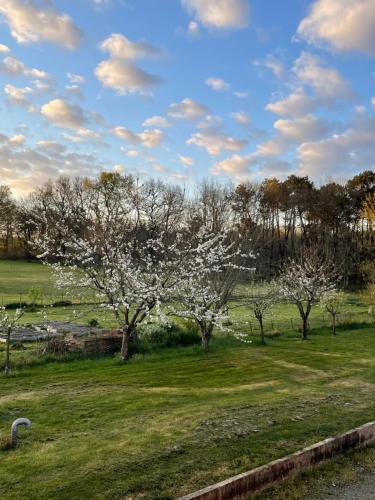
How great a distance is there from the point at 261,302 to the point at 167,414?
1406 cm

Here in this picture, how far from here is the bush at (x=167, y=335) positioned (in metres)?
21.1

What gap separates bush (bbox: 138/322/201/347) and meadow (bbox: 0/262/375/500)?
0.98 metres

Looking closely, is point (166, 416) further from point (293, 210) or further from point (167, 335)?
point (293, 210)

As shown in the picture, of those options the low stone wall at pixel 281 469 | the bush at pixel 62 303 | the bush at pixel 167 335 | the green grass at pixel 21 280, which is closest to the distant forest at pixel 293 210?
the green grass at pixel 21 280

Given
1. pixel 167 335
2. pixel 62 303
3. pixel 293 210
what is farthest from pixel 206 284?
pixel 293 210

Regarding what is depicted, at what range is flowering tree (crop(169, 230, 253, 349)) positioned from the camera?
19.2m

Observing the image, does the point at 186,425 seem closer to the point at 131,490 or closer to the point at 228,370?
the point at 131,490

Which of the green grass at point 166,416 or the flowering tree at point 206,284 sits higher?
the flowering tree at point 206,284

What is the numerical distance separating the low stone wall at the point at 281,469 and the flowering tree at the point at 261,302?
13076 millimetres

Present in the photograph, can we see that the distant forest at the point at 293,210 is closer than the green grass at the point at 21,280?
No

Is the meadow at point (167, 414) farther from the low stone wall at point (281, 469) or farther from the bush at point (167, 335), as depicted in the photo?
the bush at point (167, 335)

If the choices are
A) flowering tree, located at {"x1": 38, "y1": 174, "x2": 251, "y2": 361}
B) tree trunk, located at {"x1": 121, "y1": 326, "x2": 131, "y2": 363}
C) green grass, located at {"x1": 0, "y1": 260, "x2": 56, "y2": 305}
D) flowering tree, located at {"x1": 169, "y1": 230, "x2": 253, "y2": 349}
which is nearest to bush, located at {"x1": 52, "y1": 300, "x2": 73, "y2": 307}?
green grass, located at {"x1": 0, "y1": 260, "x2": 56, "y2": 305}

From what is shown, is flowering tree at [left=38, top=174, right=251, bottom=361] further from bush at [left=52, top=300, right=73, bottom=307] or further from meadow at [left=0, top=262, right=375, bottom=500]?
bush at [left=52, top=300, right=73, bottom=307]

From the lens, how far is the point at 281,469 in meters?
7.91
